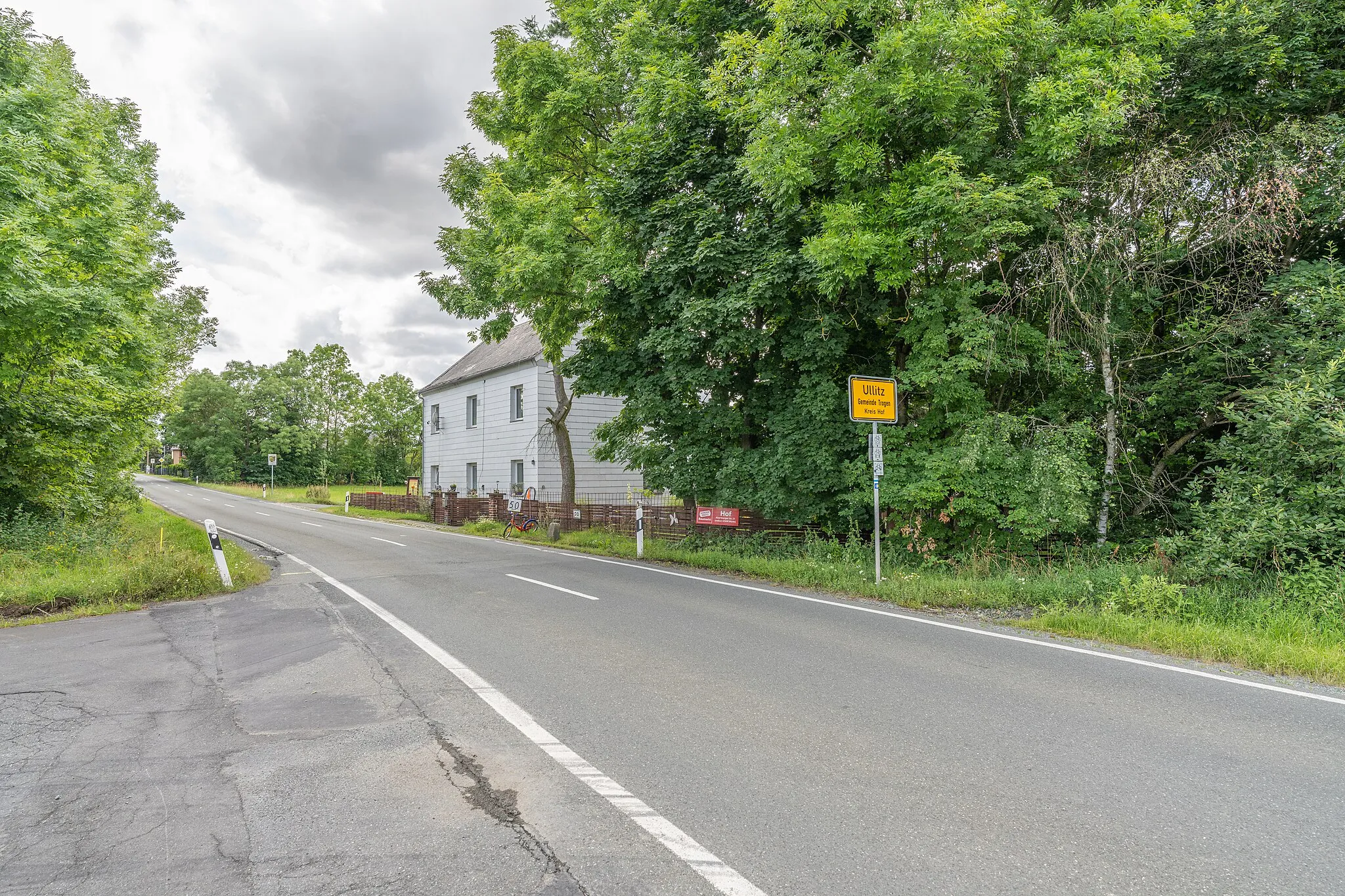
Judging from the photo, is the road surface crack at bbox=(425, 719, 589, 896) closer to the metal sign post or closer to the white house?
the metal sign post

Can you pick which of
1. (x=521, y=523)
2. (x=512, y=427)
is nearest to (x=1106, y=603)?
(x=521, y=523)

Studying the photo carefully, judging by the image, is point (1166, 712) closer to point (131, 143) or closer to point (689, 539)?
point (689, 539)

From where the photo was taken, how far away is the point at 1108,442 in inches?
389

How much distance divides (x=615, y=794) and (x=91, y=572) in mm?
10226

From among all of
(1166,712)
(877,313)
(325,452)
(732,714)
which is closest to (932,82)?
(877,313)

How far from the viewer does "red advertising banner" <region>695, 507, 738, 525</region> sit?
43.4 feet

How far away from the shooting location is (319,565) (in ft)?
43.3

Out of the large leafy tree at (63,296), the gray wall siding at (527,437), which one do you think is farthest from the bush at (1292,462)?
the gray wall siding at (527,437)

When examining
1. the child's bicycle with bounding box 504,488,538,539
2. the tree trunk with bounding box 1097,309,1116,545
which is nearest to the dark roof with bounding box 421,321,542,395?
the child's bicycle with bounding box 504,488,538,539

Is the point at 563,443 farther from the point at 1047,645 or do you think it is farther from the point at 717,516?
the point at 1047,645

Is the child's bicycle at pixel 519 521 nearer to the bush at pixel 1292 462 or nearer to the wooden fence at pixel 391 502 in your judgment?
the wooden fence at pixel 391 502

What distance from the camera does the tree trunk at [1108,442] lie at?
964cm

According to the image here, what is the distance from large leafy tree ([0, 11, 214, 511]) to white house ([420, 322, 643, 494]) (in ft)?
38.2

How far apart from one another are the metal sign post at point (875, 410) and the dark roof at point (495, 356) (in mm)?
17241
